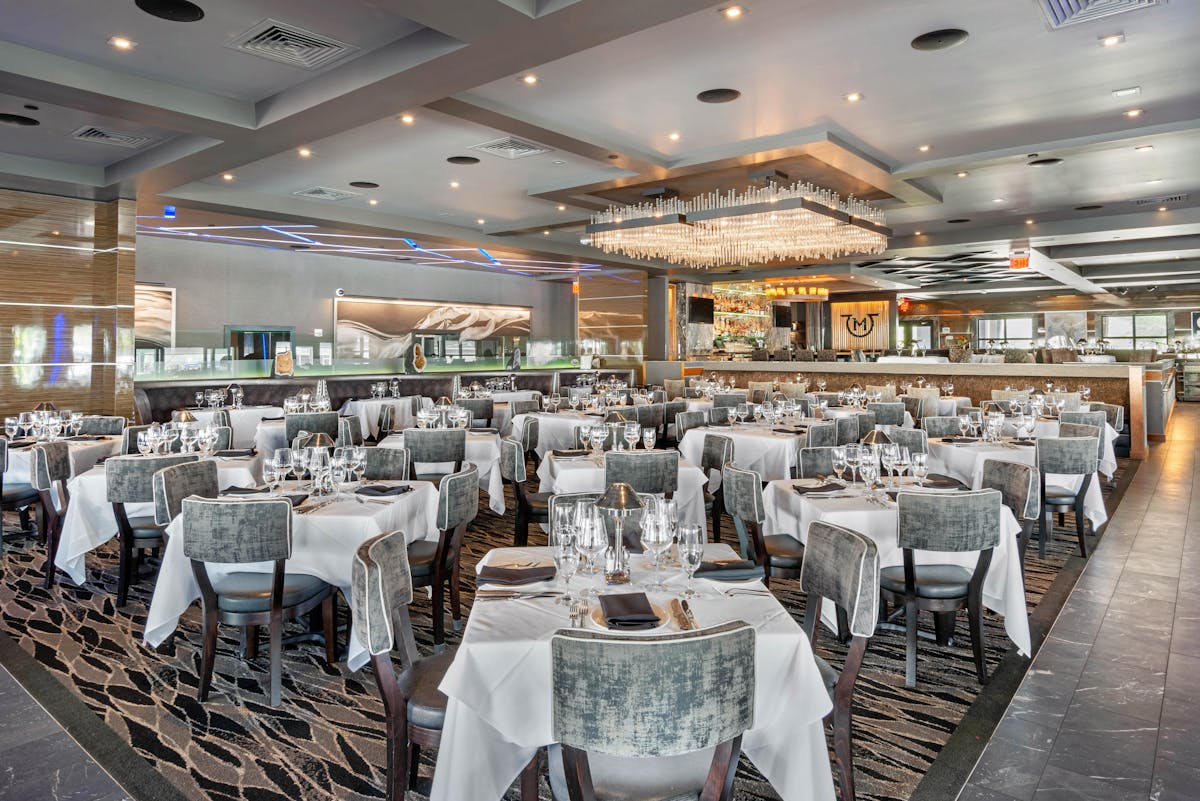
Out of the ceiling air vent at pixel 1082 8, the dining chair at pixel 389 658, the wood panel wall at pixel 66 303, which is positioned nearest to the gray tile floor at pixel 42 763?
the dining chair at pixel 389 658

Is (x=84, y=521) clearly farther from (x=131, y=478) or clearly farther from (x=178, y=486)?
(x=178, y=486)

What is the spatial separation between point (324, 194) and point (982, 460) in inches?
360

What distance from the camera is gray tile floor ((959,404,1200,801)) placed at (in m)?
2.65

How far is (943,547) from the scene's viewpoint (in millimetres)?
3277

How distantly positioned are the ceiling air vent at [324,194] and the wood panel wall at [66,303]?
2.14 m

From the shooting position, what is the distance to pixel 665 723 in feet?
5.24

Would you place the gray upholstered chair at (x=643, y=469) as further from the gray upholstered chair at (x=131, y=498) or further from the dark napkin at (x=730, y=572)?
the gray upholstered chair at (x=131, y=498)

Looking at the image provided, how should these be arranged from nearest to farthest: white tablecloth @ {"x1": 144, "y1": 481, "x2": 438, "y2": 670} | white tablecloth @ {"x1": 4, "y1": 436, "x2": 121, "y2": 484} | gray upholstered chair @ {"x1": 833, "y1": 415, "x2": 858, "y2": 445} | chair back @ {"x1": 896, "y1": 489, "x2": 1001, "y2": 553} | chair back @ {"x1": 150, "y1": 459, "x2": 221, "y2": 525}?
1. chair back @ {"x1": 896, "y1": 489, "x2": 1001, "y2": 553}
2. white tablecloth @ {"x1": 144, "y1": 481, "x2": 438, "y2": 670}
3. chair back @ {"x1": 150, "y1": 459, "x2": 221, "y2": 525}
4. white tablecloth @ {"x1": 4, "y1": 436, "x2": 121, "y2": 484}
5. gray upholstered chair @ {"x1": 833, "y1": 415, "x2": 858, "y2": 445}

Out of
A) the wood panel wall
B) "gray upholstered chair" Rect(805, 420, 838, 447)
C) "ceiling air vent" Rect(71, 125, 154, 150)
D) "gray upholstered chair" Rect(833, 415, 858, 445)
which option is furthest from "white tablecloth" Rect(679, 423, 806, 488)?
the wood panel wall

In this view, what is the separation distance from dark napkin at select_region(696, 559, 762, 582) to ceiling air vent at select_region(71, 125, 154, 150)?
772 cm

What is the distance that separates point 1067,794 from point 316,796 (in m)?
2.63

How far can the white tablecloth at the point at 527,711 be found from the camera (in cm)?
198

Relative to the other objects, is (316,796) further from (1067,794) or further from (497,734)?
(1067,794)

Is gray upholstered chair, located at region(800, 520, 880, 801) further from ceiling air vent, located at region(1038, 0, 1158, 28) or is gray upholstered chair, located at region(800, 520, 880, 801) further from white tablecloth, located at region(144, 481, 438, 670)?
ceiling air vent, located at region(1038, 0, 1158, 28)
